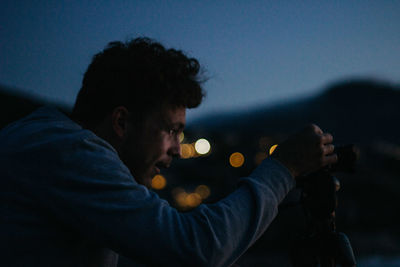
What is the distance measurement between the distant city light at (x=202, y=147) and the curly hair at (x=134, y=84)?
39.7 metres

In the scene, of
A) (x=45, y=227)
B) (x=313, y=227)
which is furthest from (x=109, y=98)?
(x=313, y=227)

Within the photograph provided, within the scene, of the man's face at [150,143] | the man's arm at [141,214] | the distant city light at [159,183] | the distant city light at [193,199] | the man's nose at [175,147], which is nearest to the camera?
the man's arm at [141,214]

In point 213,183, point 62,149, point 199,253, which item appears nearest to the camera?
point 199,253

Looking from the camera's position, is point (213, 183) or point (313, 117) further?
point (313, 117)

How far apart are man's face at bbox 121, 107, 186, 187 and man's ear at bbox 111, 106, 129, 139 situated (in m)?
0.03

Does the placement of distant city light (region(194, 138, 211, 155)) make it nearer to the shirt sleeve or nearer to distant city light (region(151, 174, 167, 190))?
distant city light (region(151, 174, 167, 190))

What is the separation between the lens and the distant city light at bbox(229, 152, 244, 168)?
43.5 metres

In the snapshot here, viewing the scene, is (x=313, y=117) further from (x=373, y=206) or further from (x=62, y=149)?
(x=62, y=149)

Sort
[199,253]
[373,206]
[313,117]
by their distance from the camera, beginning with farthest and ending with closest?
[313,117] < [373,206] < [199,253]

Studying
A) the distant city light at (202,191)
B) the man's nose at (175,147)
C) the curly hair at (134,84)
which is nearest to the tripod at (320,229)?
the man's nose at (175,147)

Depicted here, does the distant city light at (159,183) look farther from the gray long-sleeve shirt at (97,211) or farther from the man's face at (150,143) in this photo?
the gray long-sleeve shirt at (97,211)

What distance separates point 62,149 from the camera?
1167 mm

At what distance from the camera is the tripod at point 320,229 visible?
1.69 meters

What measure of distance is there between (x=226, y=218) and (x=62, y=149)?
67cm
